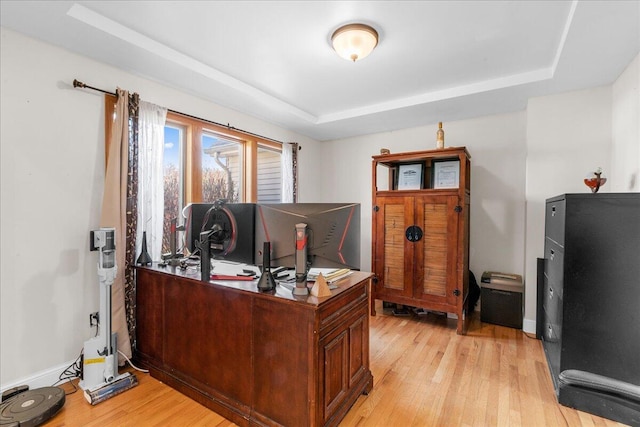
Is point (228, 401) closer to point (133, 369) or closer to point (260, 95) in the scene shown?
point (133, 369)

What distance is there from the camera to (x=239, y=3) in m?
1.83

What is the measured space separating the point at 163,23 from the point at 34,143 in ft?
4.09

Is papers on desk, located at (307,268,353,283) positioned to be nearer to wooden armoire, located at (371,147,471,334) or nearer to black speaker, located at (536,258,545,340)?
wooden armoire, located at (371,147,471,334)

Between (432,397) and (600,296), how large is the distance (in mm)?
1268

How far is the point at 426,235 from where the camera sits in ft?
10.6

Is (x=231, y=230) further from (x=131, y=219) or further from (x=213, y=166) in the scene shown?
(x=213, y=166)

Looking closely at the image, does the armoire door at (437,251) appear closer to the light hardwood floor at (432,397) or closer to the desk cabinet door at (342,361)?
the light hardwood floor at (432,397)

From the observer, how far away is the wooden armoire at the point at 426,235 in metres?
3.06

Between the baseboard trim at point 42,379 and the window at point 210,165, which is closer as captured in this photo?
the baseboard trim at point 42,379

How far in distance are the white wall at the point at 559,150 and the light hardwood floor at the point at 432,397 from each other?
934 millimetres

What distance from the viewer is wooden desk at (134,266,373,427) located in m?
1.51

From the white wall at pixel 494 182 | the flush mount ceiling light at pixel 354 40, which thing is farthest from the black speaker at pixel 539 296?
the flush mount ceiling light at pixel 354 40

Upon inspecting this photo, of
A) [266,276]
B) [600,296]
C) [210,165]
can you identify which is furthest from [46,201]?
[600,296]

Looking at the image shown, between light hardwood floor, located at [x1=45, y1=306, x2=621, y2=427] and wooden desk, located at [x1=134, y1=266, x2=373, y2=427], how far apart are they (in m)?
0.11
